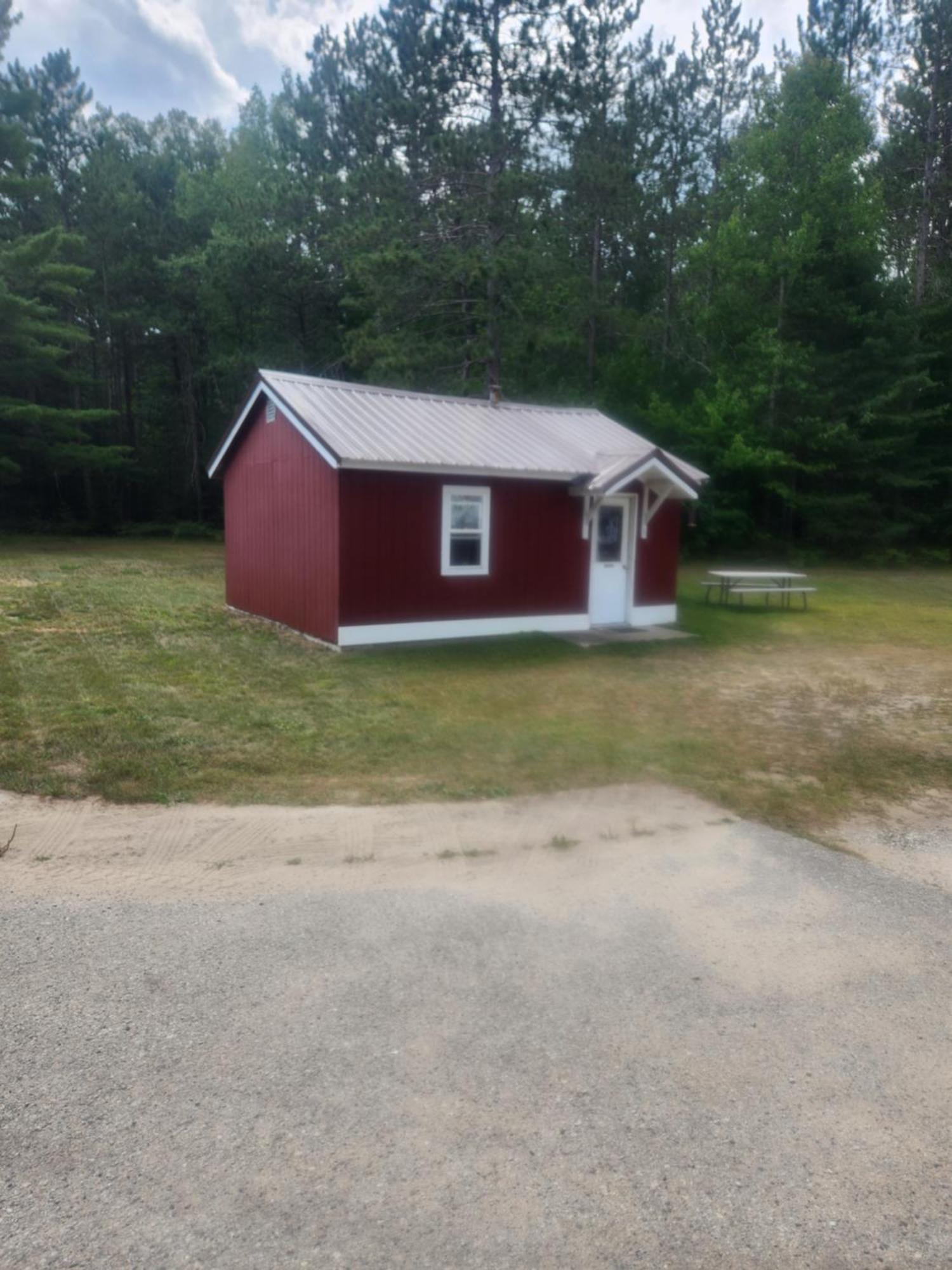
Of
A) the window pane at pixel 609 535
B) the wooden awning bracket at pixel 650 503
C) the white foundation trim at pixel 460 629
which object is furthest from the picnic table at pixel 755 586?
the white foundation trim at pixel 460 629

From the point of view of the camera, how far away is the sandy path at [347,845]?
15.1ft

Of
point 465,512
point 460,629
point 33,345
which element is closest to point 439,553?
point 465,512

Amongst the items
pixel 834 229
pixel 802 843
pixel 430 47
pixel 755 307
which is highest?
pixel 430 47

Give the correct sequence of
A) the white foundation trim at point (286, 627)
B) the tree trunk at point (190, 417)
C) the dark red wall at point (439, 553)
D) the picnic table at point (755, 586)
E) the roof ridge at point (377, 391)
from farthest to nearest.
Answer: the tree trunk at point (190, 417) → the picnic table at point (755, 586) → the roof ridge at point (377, 391) → the white foundation trim at point (286, 627) → the dark red wall at point (439, 553)

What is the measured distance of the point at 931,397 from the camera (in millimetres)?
27188

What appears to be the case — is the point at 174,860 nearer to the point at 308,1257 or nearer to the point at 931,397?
the point at 308,1257

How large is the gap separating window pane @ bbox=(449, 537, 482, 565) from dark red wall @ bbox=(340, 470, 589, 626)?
199 millimetres

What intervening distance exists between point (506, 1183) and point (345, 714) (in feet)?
19.4

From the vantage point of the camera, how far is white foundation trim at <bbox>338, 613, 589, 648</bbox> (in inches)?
455

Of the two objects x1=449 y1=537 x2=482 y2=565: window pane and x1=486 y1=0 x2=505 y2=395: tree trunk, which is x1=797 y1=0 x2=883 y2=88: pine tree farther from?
x1=449 y1=537 x2=482 y2=565: window pane

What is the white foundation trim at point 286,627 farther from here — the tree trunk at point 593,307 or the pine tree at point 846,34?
the pine tree at point 846,34

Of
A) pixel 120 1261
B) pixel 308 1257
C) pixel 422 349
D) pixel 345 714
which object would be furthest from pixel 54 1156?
pixel 422 349

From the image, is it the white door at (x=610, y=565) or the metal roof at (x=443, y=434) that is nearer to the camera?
the metal roof at (x=443, y=434)

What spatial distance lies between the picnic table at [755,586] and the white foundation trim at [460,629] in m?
4.42
